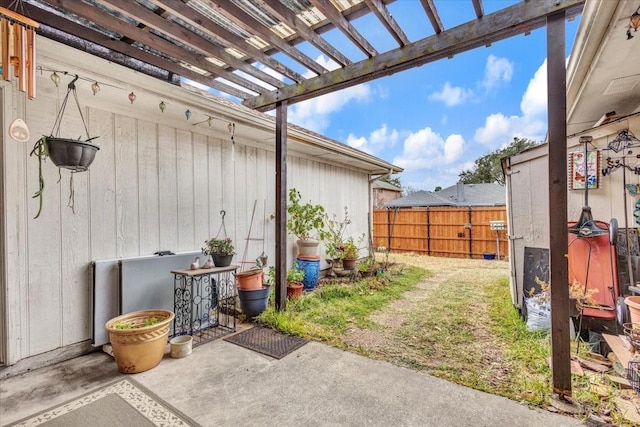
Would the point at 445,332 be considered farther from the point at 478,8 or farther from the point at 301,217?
the point at 478,8

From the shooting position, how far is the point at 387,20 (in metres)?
2.13

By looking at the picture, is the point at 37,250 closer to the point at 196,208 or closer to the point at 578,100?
the point at 196,208

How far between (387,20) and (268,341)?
10.2 ft

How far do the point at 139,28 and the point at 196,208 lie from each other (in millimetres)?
2091

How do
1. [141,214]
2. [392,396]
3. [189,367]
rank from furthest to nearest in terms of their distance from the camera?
[141,214]
[189,367]
[392,396]

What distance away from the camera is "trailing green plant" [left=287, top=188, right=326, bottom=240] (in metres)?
5.18

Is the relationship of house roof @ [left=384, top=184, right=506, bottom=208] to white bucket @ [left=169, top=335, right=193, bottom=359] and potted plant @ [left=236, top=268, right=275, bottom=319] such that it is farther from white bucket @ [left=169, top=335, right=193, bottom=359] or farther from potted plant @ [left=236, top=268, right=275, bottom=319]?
white bucket @ [left=169, top=335, right=193, bottom=359]

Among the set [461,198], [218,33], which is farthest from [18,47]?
[461,198]

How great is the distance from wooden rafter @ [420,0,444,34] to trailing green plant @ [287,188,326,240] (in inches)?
136

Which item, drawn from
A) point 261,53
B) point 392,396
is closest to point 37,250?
point 261,53

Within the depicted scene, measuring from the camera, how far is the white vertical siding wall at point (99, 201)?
2.37m

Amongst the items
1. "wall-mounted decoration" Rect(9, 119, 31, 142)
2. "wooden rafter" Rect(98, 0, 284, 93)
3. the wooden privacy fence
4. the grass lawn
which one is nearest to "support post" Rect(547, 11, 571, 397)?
the grass lawn

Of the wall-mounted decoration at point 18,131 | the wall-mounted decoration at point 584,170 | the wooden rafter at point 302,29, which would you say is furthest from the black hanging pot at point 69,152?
the wall-mounted decoration at point 584,170

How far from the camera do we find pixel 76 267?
2717 millimetres
